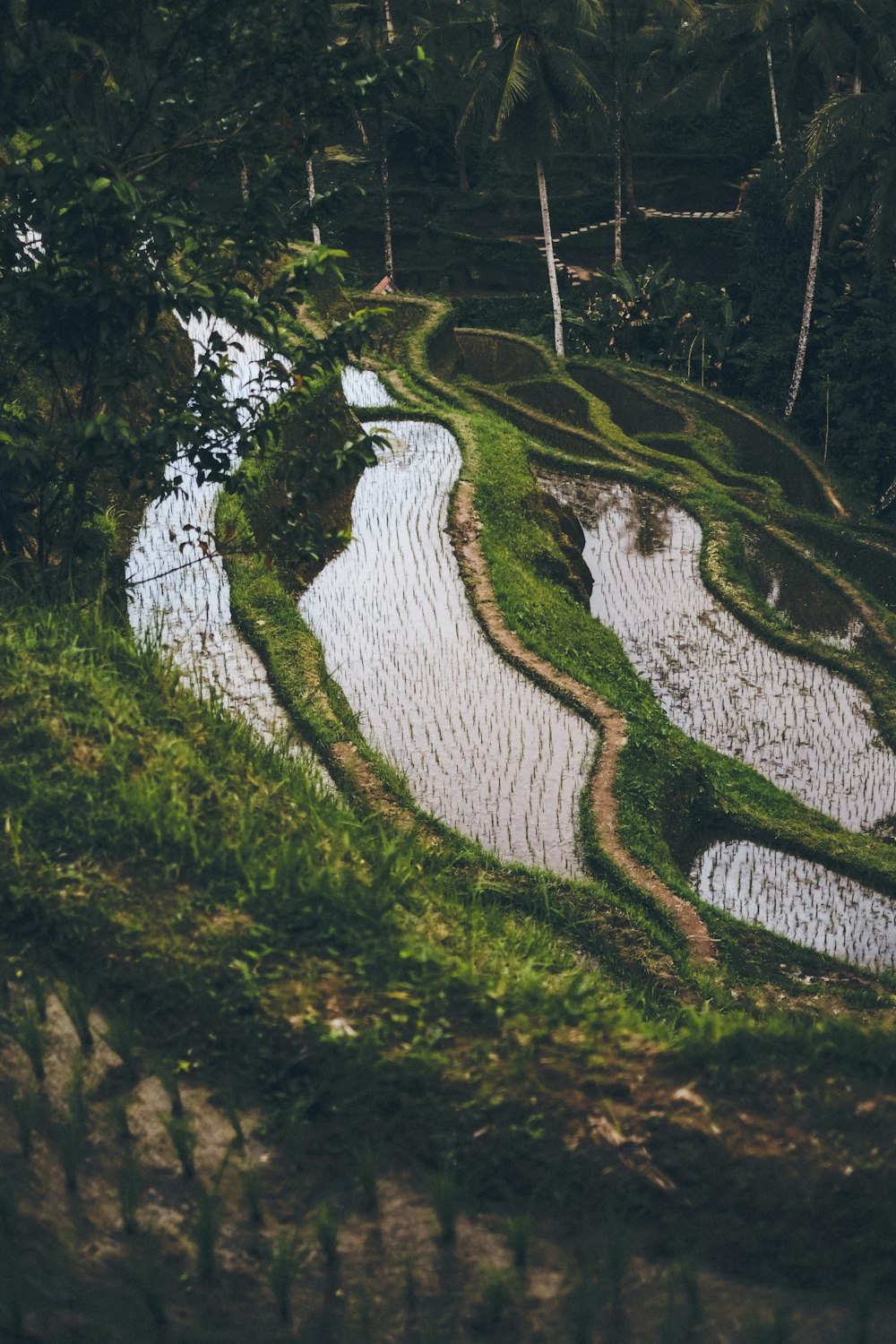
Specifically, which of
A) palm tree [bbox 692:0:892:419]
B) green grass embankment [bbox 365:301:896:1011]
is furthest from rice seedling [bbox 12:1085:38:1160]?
palm tree [bbox 692:0:892:419]

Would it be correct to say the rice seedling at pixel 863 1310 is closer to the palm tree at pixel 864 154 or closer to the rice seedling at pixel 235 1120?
the rice seedling at pixel 235 1120

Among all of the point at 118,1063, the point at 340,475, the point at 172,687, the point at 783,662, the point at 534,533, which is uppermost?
the point at 340,475

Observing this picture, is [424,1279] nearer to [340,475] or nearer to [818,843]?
[340,475]

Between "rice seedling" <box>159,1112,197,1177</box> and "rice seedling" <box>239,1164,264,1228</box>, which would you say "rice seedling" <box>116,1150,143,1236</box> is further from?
"rice seedling" <box>239,1164,264,1228</box>

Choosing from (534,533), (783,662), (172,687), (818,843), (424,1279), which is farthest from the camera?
(534,533)

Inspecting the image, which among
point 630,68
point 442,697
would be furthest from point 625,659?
point 630,68

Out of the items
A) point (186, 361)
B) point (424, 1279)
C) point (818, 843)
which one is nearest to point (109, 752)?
point (424, 1279)

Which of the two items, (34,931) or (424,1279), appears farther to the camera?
(34,931)
